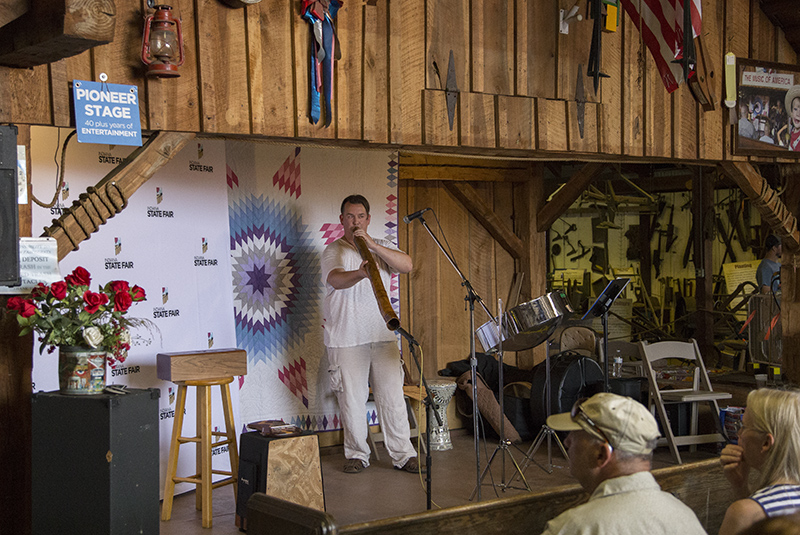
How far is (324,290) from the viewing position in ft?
19.9

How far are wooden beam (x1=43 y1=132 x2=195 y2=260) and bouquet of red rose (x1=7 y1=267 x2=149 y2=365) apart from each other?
272mm

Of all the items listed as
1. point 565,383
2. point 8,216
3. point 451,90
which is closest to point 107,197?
point 8,216

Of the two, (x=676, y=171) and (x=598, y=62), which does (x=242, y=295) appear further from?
(x=676, y=171)

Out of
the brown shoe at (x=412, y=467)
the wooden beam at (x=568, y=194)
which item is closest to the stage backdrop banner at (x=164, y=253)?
the brown shoe at (x=412, y=467)

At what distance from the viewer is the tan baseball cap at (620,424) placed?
2055mm

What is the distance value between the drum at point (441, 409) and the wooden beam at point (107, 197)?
2.94m

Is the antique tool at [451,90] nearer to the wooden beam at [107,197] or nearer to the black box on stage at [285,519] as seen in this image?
the wooden beam at [107,197]

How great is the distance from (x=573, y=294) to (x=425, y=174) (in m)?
5.26

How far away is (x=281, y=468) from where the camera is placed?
4273 mm

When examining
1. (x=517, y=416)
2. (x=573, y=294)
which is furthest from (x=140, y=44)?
(x=573, y=294)

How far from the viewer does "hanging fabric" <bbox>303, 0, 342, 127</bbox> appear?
4.41 metres

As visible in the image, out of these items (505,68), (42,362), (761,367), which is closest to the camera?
(42,362)

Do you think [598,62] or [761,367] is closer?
[598,62]

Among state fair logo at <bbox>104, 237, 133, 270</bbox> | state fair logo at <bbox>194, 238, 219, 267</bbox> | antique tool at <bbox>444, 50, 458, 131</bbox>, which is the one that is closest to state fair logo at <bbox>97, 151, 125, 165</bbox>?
state fair logo at <bbox>104, 237, 133, 270</bbox>
